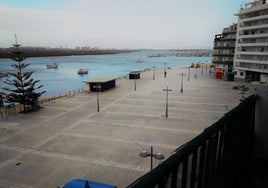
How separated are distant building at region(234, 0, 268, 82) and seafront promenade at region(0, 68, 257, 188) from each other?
81.9 feet

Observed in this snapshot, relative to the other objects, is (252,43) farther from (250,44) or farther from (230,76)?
(230,76)

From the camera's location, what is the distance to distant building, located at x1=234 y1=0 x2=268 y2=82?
55.3 metres

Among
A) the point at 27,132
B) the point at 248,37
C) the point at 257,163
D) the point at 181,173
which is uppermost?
the point at 248,37

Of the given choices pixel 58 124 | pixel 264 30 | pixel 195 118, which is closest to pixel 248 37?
pixel 264 30

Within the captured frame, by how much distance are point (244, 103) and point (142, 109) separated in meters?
24.2

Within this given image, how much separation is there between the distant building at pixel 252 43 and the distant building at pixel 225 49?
459cm

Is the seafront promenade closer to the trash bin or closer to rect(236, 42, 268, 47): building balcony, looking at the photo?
rect(236, 42, 268, 47): building balcony

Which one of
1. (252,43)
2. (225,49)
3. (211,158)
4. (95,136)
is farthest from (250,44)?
(211,158)

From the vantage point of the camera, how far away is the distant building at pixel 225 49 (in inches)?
2734

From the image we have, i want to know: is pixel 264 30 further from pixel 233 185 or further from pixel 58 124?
pixel 233 185

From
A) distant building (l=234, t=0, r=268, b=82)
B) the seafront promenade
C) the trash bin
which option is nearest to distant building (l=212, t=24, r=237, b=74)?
distant building (l=234, t=0, r=268, b=82)

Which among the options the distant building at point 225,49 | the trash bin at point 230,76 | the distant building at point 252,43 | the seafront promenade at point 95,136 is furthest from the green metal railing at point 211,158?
the distant building at point 225,49

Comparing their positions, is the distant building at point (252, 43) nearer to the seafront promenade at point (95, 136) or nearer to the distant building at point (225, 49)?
the distant building at point (225, 49)

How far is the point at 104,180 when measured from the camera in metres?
14.4
